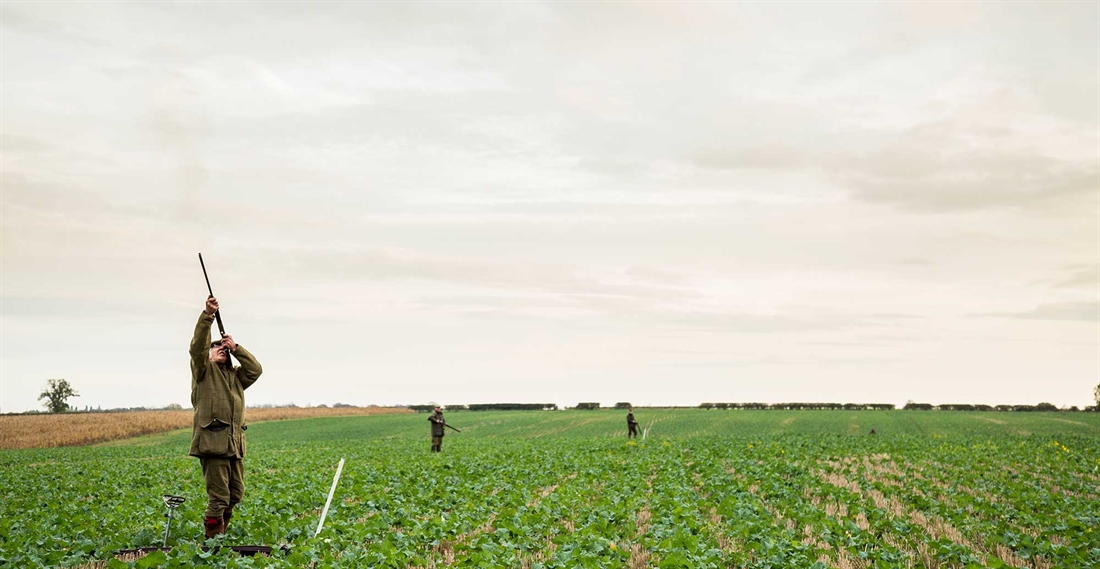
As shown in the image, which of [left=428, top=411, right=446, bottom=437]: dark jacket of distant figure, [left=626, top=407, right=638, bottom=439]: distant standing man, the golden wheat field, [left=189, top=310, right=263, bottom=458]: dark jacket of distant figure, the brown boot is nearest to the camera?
[left=189, top=310, right=263, bottom=458]: dark jacket of distant figure

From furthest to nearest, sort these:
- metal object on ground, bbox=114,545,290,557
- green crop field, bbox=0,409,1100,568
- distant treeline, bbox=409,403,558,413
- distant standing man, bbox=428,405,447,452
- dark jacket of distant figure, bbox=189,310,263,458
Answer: distant treeline, bbox=409,403,558,413
distant standing man, bbox=428,405,447,452
green crop field, bbox=0,409,1100,568
dark jacket of distant figure, bbox=189,310,263,458
metal object on ground, bbox=114,545,290,557

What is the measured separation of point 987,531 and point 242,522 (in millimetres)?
11835

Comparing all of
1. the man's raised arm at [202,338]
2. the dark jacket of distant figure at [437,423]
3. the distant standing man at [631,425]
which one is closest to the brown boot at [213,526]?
the man's raised arm at [202,338]

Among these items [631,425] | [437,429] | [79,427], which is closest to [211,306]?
[437,429]

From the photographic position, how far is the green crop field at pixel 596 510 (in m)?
10.4

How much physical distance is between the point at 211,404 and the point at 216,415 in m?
0.16

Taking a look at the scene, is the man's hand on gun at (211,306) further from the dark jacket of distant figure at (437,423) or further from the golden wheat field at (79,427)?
the golden wheat field at (79,427)

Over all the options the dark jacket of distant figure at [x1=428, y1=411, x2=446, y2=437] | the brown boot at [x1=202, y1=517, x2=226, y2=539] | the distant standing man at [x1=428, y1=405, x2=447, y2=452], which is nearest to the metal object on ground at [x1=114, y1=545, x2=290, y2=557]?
the brown boot at [x1=202, y1=517, x2=226, y2=539]

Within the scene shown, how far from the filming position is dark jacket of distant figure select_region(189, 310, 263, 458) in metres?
10.3

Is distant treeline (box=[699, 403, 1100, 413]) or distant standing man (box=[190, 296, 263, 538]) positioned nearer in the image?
distant standing man (box=[190, 296, 263, 538])

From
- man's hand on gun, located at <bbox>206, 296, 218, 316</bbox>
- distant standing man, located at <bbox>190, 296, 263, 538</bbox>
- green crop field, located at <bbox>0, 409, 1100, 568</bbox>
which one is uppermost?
man's hand on gun, located at <bbox>206, 296, 218, 316</bbox>

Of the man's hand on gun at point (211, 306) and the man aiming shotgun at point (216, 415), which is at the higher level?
the man's hand on gun at point (211, 306)

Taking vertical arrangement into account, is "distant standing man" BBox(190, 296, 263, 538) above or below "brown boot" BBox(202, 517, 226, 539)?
above

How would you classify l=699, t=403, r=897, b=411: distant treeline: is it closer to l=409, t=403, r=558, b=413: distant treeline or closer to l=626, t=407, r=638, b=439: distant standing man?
l=409, t=403, r=558, b=413: distant treeline
